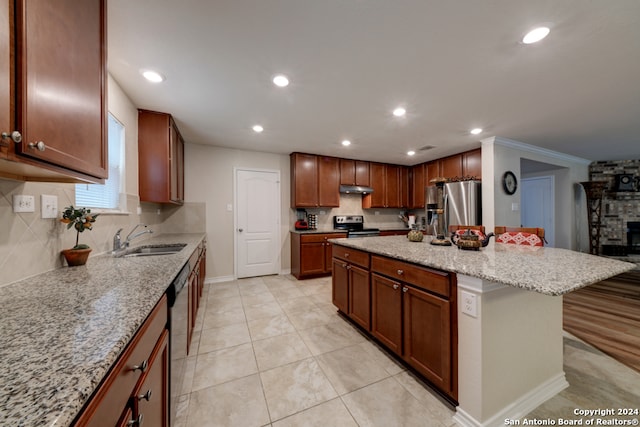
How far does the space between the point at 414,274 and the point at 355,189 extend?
3.24m

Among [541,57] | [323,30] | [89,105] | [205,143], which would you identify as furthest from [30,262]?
[541,57]

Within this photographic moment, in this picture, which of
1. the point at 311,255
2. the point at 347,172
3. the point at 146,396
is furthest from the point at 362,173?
the point at 146,396

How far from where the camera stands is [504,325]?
1.31 meters

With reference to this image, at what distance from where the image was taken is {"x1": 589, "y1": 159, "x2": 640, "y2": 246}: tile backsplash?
4961 millimetres

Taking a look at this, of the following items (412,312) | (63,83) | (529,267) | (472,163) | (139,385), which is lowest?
(412,312)

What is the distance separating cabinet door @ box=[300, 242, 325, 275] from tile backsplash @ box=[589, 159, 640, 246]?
631 cm

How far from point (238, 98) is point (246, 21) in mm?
963

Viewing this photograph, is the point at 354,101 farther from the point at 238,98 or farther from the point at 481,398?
the point at 481,398

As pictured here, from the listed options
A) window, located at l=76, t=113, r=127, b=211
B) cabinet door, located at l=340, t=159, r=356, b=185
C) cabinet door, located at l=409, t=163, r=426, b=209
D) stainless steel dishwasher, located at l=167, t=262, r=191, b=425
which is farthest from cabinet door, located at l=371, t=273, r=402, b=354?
cabinet door, located at l=409, t=163, r=426, b=209

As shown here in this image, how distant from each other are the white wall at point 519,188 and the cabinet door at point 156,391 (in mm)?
4127

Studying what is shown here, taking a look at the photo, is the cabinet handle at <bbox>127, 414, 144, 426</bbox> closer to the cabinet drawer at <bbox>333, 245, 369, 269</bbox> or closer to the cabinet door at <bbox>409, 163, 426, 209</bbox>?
the cabinet drawer at <bbox>333, 245, 369, 269</bbox>

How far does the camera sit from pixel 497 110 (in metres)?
2.54

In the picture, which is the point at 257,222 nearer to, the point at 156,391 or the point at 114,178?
the point at 114,178

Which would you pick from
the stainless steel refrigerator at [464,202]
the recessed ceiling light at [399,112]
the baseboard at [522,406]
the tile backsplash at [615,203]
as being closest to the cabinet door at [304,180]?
the recessed ceiling light at [399,112]
